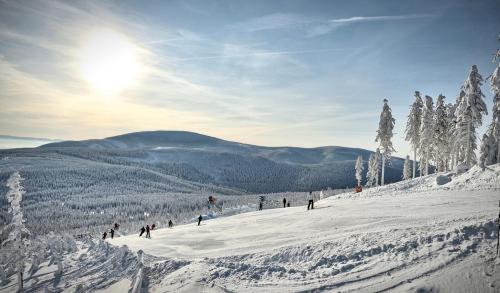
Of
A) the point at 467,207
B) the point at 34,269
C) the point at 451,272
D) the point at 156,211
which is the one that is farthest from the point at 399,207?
the point at 156,211

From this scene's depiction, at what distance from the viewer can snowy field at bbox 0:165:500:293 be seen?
13.5 meters

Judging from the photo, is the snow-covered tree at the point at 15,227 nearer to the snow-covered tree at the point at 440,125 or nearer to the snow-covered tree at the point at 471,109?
the snow-covered tree at the point at 471,109

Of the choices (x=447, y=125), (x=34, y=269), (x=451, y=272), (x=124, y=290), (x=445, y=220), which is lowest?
(x=34, y=269)

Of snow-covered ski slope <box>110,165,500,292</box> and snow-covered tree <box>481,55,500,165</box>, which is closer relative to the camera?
snow-covered ski slope <box>110,165,500,292</box>

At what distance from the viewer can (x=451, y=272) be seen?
12977 millimetres

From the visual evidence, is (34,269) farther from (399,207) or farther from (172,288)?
(399,207)

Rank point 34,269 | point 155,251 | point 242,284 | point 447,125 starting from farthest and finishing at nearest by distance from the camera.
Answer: point 447,125
point 34,269
point 155,251
point 242,284

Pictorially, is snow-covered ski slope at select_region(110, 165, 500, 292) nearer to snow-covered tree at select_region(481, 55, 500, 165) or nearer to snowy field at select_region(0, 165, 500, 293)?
snowy field at select_region(0, 165, 500, 293)

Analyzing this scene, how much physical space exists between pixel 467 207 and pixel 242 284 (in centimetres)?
1535

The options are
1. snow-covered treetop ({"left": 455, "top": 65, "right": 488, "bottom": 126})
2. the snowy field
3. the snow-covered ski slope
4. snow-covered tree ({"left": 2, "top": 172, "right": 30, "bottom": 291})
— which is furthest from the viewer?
snow-covered treetop ({"left": 455, "top": 65, "right": 488, "bottom": 126})

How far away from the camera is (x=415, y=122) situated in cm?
5588

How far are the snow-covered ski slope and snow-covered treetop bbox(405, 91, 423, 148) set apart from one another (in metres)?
33.3

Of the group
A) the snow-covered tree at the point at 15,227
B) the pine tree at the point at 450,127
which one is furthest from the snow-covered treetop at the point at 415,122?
the snow-covered tree at the point at 15,227

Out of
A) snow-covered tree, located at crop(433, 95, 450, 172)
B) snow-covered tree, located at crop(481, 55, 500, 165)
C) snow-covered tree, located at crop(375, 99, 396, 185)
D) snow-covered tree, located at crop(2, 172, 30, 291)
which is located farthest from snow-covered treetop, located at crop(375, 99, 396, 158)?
snow-covered tree, located at crop(2, 172, 30, 291)
